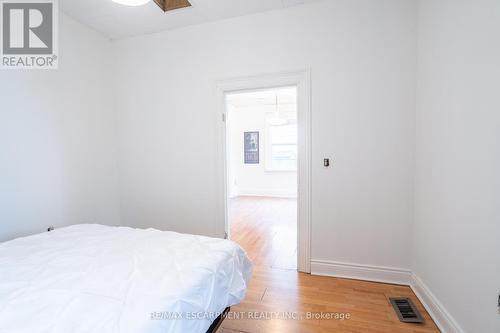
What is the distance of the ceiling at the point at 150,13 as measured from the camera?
2225 millimetres

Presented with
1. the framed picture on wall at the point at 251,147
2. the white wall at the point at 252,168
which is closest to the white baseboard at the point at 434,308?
the white wall at the point at 252,168

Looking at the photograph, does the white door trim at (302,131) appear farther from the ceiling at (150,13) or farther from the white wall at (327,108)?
the ceiling at (150,13)

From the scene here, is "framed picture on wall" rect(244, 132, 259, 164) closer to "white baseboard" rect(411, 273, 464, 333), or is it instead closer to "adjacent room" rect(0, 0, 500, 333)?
"adjacent room" rect(0, 0, 500, 333)

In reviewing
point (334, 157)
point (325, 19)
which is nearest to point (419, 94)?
point (334, 157)

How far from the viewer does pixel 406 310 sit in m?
1.71

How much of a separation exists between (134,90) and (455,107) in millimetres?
3291

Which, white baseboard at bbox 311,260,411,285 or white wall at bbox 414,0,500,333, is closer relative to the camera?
white wall at bbox 414,0,500,333

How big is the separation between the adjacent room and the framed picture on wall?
360 cm

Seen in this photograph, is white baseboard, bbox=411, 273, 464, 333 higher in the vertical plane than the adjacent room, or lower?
lower

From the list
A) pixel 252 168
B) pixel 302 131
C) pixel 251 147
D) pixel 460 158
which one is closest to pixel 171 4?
pixel 302 131

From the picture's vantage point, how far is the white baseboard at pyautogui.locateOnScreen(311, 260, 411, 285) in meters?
2.08

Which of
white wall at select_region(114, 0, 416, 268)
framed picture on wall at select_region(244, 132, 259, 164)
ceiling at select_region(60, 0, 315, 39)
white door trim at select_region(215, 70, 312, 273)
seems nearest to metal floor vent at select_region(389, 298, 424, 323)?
white wall at select_region(114, 0, 416, 268)

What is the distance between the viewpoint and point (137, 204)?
2930 mm

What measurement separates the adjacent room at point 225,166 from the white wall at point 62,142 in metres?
0.02
